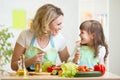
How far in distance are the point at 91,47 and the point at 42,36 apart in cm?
50

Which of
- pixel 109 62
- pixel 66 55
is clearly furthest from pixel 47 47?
pixel 109 62

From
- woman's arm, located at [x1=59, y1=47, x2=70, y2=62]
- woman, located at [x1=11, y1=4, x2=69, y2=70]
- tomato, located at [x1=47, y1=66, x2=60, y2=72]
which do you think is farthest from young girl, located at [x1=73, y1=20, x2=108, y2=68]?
tomato, located at [x1=47, y1=66, x2=60, y2=72]

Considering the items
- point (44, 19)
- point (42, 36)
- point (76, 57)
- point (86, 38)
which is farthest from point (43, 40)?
point (86, 38)

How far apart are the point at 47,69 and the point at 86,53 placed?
548 millimetres

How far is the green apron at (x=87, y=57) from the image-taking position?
7.84ft

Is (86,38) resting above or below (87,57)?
above

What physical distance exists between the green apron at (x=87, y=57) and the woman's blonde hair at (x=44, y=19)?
1.50 feet

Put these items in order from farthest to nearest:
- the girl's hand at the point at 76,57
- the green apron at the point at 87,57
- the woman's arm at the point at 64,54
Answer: the green apron at the point at 87,57 < the woman's arm at the point at 64,54 < the girl's hand at the point at 76,57

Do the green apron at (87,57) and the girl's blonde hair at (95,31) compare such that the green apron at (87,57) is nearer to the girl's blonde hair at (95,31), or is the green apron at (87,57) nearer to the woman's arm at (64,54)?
the girl's blonde hair at (95,31)

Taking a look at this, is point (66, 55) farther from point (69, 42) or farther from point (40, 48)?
point (69, 42)

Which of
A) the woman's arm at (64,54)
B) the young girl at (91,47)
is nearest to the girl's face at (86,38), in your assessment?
the young girl at (91,47)

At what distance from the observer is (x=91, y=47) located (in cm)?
244

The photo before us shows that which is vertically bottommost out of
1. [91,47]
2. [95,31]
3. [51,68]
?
[51,68]

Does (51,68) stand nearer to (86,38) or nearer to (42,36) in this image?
(42,36)
